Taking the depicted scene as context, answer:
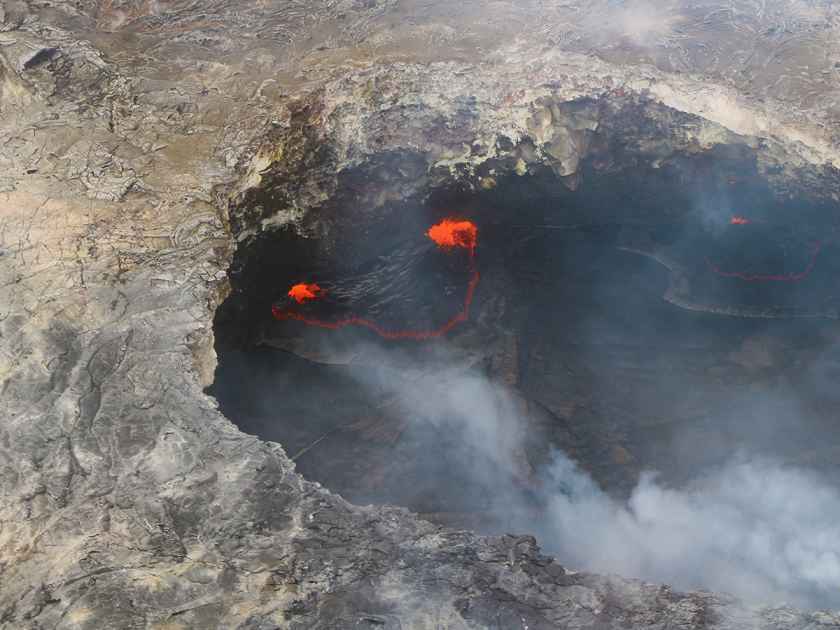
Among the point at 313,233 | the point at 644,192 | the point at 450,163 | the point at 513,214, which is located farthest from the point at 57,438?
the point at 644,192

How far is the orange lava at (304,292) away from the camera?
10.1 meters

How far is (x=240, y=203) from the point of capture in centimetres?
883

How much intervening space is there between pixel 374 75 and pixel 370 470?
5.01 meters

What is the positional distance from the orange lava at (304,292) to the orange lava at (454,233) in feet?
5.45


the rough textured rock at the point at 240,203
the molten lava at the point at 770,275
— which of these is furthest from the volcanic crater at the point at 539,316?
the rough textured rock at the point at 240,203

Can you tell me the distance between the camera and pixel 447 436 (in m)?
10.6

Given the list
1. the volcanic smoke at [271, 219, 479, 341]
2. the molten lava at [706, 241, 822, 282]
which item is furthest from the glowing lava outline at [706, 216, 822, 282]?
the volcanic smoke at [271, 219, 479, 341]

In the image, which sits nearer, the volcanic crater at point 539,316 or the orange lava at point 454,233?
the volcanic crater at point 539,316

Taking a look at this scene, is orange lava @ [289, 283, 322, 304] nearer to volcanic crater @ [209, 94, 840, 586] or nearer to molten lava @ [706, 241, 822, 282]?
volcanic crater @ [209, 94, 840, 586]

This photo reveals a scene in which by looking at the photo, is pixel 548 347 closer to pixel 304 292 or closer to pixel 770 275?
pixel 770 275

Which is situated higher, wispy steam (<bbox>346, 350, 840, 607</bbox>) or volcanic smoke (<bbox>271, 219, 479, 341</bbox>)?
volcanic smoke (<bbox>271, 219, 479, 341</bbox>)

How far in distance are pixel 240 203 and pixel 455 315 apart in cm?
368

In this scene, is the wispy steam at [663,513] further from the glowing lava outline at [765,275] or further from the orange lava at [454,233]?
the glowing lava outline at [765,275]

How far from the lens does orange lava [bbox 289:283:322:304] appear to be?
33.2ft
